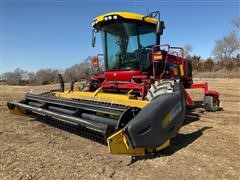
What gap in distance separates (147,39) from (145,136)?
4.30m

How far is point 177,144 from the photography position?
5160 millimetres

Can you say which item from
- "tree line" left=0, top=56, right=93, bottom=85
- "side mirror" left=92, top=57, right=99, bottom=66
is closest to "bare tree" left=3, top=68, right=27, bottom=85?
"tree line" left=0, top=56, right=93, bottom=85

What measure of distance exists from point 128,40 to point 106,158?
403 centimetres

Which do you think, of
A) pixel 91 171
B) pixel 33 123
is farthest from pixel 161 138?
pixel 33 123

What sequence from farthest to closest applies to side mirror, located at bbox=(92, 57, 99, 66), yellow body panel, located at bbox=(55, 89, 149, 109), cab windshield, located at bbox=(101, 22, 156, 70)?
side mirror, located at bbox=(92, 57, 99, 66), cab windshield, located at bbox=(101, 22, 156, 70), yellow body panel, located at bbox=(55, 89, 149, 109)

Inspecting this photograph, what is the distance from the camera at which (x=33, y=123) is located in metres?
7.15

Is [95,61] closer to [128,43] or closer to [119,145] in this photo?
[128,43]

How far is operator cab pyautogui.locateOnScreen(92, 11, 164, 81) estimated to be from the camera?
7.70 meters

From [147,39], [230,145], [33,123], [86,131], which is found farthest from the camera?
[147,39]

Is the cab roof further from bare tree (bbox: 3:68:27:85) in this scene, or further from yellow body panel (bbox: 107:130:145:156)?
bare tree (bbox: 3:68:27:85)

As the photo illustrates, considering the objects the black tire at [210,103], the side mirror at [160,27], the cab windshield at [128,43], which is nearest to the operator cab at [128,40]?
the cab windshield at [128,43]

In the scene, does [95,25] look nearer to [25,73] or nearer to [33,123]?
[33,123]

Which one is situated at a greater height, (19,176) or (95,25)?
(95,25)

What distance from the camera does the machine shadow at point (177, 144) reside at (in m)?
4.54
